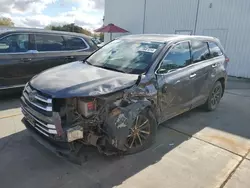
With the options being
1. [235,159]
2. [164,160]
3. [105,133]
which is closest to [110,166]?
[105,133]

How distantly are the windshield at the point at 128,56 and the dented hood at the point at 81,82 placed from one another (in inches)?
8.3

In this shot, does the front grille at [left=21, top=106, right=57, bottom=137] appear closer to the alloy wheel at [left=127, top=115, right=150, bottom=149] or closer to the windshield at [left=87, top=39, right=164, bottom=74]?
the alloy wheel at [left=127, top=115, right=150, bottom=149]

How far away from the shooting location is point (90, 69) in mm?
3545

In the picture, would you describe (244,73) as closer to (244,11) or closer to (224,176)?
(244,11)

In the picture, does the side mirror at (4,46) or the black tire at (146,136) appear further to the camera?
the side mirror at (4,46)

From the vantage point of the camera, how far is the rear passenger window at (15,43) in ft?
16.4

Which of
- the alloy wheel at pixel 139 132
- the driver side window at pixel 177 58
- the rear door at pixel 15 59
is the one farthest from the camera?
the rear door at pixel 15 59

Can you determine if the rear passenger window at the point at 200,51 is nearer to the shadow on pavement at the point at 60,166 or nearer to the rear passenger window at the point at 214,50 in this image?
the rear passenger window at the point at 214,50

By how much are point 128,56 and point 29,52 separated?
114 inches

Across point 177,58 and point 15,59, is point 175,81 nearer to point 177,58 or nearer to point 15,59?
point 177,58

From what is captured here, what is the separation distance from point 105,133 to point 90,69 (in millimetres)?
1184

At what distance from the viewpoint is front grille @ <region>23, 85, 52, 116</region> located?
105 inches

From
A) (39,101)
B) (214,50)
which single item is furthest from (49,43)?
(214,50)

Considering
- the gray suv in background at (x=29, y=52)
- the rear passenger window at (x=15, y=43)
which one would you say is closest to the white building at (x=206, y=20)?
the gray suv in background at (x=29, y=52)
